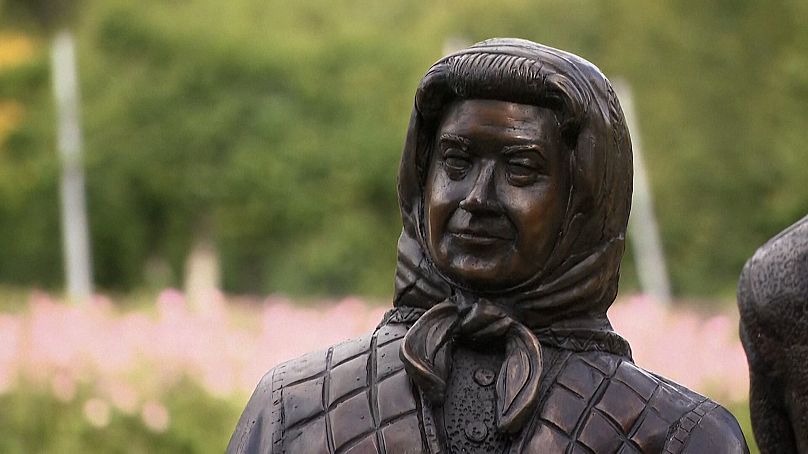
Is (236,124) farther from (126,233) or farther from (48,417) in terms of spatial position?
(48,417)

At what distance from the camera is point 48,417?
26.0 ft

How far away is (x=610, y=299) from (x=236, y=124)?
16.7 metres

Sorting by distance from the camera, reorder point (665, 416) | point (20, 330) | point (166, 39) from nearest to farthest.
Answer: point (665, 416) < point (20, 330) < point (166, 39)

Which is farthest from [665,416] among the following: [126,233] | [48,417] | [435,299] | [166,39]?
[126,233]

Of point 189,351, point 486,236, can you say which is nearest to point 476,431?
point 486,236

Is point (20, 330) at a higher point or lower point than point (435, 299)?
lower

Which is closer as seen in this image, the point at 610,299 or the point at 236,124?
the point at 610,299

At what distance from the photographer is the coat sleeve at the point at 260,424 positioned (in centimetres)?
326

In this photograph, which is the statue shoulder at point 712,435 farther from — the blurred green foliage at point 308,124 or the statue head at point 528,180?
the blurred green foliage at point 308,124

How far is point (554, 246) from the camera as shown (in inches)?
124

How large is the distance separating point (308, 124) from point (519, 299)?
1668cm

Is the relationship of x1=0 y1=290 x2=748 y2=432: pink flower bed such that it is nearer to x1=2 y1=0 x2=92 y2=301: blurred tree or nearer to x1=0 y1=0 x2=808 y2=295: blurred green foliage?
x1=2 y1=0 x2=92 y2=301: blurred tree

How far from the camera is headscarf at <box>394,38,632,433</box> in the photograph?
3111 millimetres

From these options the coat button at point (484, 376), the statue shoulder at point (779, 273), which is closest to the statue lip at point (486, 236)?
the coat button at point (484, 376)
